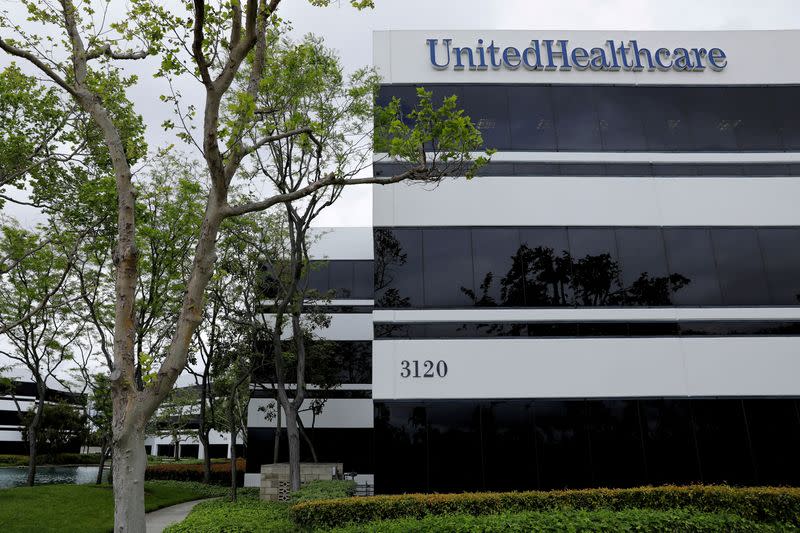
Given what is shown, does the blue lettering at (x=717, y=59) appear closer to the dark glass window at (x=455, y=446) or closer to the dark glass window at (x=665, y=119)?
the dark glass window at (x=665, y=119)

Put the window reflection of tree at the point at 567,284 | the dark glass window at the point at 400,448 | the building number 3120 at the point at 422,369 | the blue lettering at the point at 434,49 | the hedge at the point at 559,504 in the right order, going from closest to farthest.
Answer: the hedge at the point at 559,504 < the dark glass window at the point at 400,448 < the building number 3120 at the point at 422,369 < the window reflection of tree at the point at 567,284 < the blue lettering at the point at 434,49

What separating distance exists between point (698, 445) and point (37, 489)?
61.3 feet

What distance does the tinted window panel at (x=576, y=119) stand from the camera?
1393 centimetres

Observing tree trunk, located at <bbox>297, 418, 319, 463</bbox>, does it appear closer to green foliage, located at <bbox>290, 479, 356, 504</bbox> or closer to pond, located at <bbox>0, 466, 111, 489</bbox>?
green foliage, located at <bbox>290, 479, 356, 504</bbox>

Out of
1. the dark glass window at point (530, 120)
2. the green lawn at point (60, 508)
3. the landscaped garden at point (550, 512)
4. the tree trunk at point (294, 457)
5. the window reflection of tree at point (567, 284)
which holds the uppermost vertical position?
the dark glass window at point (530, 120)

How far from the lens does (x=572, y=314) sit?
1284 centimetres

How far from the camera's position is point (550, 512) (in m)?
9.38

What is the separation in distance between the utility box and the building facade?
5.38 metres

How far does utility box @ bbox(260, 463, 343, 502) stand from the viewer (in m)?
16.6

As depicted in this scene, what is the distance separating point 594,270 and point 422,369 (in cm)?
480

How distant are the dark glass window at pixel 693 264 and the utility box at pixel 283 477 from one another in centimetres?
1095

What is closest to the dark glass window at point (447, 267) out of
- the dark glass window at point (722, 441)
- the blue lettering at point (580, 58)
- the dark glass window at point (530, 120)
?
the dark glass window at point (530, 120)

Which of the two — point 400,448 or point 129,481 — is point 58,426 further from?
point 129,481

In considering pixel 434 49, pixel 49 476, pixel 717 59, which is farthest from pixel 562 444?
pixel 49 476
